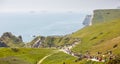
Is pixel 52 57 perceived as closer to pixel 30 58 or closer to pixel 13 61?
pixel 30 58

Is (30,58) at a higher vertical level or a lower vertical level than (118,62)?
lower

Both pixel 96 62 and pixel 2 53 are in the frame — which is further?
pixel 2 53

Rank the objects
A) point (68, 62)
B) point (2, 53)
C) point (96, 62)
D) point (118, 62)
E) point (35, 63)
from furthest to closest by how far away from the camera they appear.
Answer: point (2, 53) < point (35, 63) < point (68, 62) < point (96, 62) < point (118, 62)

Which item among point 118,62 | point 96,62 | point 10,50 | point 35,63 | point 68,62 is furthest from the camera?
point 10,50

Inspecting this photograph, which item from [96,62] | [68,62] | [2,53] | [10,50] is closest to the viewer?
[96,62]

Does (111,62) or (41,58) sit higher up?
(111,62)

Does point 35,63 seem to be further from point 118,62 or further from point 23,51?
point 118,62

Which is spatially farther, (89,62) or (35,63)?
(35,63)

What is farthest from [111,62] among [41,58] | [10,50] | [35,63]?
[10,50]

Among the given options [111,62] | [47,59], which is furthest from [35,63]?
[111,62]
